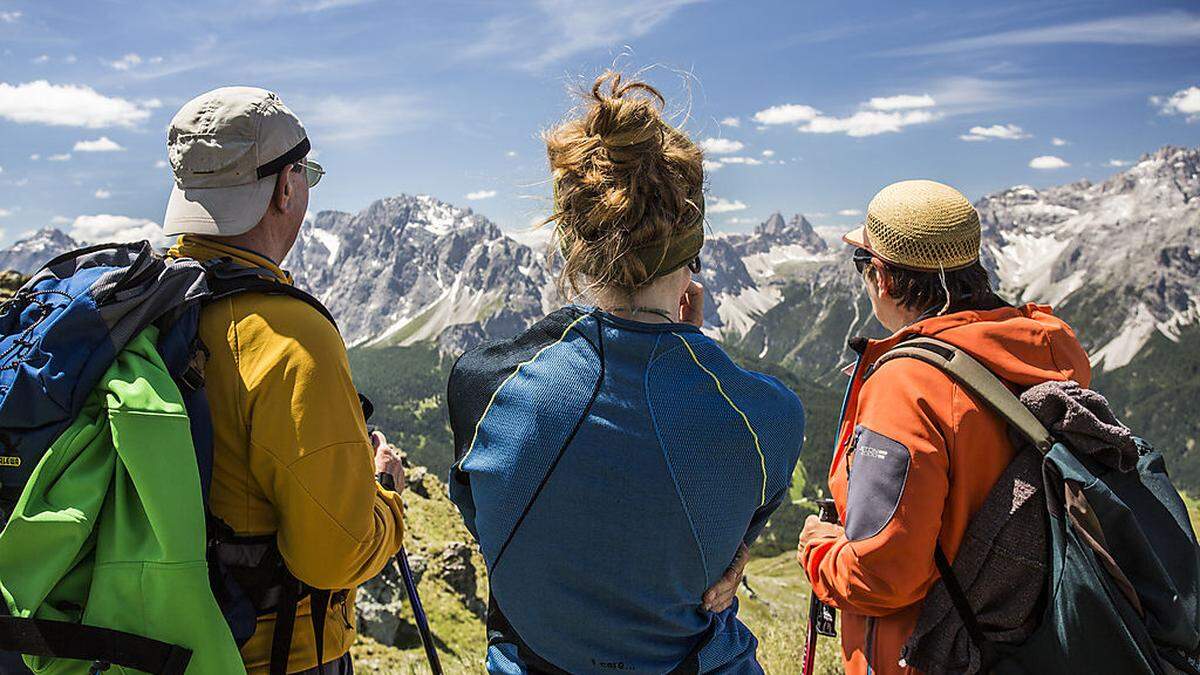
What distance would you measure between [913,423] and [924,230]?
1.22 m

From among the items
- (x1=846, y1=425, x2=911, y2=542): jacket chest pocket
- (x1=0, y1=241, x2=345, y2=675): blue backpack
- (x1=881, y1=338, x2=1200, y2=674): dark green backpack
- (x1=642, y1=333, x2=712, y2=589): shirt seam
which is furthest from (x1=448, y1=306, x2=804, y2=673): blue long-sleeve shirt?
(x1=881, y1=338, x2=1200, y2=674): dark green backpack

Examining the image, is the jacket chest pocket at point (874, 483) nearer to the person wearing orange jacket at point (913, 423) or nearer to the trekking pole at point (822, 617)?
the person wearing orange jacket at point (913, 423)

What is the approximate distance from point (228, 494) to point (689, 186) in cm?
254

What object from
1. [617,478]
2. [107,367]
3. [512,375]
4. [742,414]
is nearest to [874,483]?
[742,414]

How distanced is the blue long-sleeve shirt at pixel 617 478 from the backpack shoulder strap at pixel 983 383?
1299 millimetres

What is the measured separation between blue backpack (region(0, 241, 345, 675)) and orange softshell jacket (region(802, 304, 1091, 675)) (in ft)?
9.14

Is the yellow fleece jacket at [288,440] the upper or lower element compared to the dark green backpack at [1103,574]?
upper

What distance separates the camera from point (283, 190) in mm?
4066

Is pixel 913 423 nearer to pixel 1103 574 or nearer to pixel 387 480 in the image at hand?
pixel 1103 574

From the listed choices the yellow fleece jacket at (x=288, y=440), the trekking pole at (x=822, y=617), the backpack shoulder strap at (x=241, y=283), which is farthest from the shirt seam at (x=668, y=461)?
the trekking pole at (x=822, y=617)

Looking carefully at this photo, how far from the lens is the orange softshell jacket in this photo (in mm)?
3965

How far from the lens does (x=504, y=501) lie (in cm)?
313

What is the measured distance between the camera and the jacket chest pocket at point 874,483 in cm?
396

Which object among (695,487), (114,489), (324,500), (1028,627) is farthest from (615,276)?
(1028,627)
